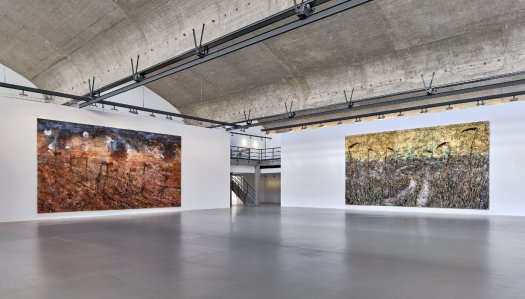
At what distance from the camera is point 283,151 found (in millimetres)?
22172

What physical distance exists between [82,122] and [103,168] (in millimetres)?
2094

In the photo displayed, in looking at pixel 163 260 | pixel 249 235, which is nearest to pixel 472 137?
pixel 249 235

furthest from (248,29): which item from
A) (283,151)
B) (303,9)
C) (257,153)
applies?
(257,153)

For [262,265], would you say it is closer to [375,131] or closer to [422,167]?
[422,167]

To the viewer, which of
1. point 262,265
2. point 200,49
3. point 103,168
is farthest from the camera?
point 103,168

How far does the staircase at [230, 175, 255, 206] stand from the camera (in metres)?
26.1

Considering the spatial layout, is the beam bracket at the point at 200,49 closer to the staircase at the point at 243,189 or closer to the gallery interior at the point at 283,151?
the gallery interior at the point at 283,151

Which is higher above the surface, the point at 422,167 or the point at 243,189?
the point at 422,167

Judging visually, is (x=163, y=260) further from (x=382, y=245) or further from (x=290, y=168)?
(x=290, y=168)

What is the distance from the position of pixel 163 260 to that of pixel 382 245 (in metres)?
4.20

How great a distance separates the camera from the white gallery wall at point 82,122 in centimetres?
1192

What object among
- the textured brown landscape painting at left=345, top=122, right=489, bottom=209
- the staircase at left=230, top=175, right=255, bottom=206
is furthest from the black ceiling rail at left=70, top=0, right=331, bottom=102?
the staircase at left=230, top=175, right=255, bottom=206

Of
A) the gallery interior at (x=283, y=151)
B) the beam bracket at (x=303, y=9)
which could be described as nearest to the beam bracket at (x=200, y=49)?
the gallery interior at (x=283, y=151)

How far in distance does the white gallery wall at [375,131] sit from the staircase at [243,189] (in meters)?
5.32
